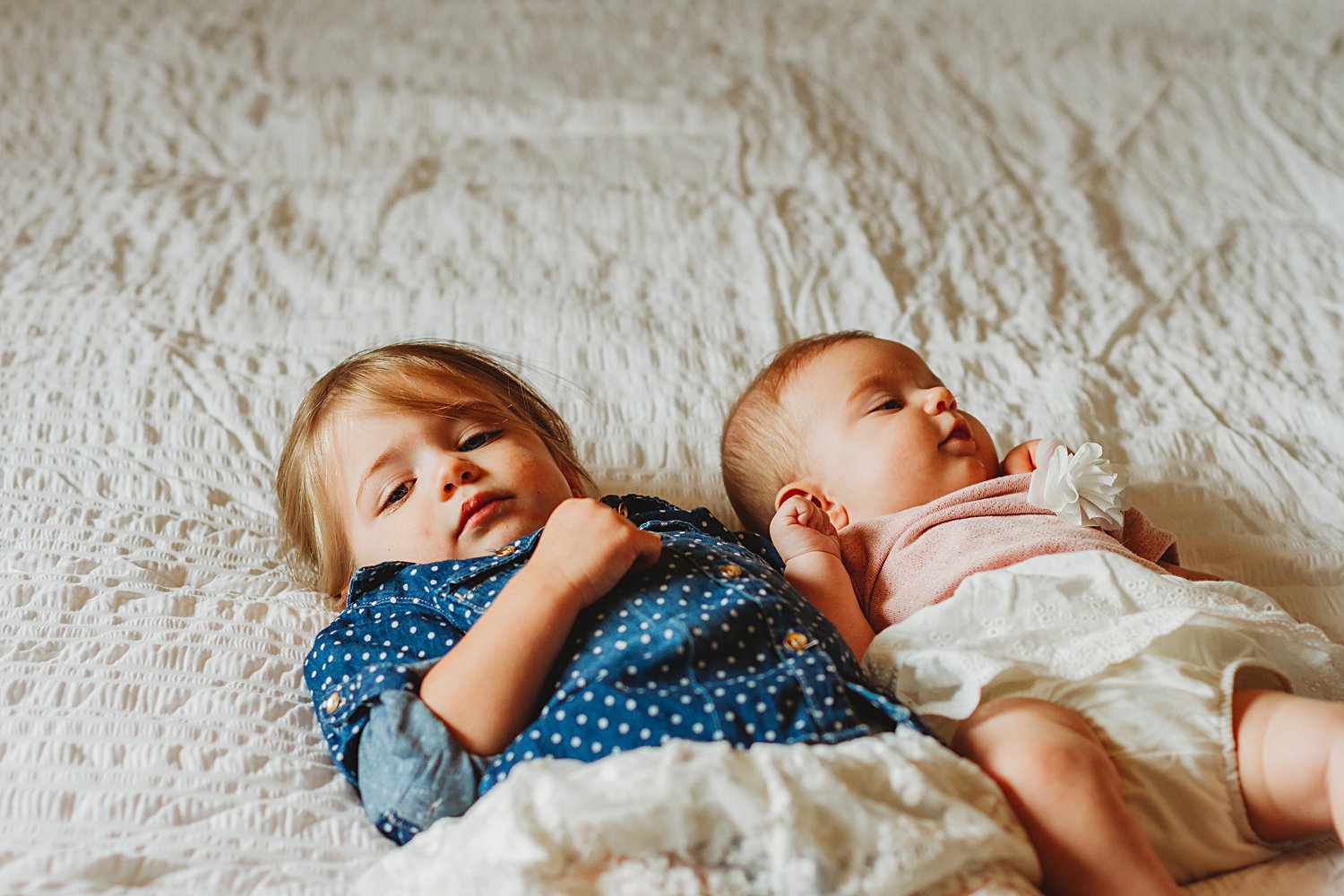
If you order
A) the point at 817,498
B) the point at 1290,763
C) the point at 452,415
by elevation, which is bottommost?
the point at 1290,763

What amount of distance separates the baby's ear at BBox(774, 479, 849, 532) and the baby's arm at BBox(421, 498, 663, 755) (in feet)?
0.98

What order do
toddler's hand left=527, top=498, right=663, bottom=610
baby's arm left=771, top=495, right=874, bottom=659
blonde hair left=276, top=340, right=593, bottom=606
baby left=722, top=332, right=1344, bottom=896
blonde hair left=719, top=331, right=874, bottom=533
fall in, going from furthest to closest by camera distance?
1. blonde hair left=719, top=331, right=874, bottom=533
2. blonde hair left=276, top=340, right=593, bottom=606
3. baby's arm left=771, top=495, right=874, bottom=659
4. toddler's hand left=527, top=498, right=663, bottom=610
5. baby left=722, top=332, right=1344, bottom=896

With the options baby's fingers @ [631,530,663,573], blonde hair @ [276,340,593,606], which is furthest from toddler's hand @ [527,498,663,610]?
blonde hair @ [276,340,593,606]

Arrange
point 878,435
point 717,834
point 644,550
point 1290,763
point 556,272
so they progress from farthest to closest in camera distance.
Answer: point 556,272 → point 878,435 → point 644,550 → point 1290,763 → point 717,834

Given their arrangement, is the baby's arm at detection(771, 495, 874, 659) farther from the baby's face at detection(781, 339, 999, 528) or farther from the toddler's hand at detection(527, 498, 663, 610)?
the toddler's hand at detection(527, 498, 663, 610)

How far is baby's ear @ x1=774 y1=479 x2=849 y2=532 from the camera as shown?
1.19 metres

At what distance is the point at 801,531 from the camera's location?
3.61 feet

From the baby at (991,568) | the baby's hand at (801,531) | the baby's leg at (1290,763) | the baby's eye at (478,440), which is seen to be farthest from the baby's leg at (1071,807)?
the baby's eye at (478,440)

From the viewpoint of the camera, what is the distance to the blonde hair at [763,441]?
4.11 feet

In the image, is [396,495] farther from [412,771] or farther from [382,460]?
[412,771]

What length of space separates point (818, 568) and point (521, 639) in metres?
0.31

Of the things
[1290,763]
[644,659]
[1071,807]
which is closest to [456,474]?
[644,659]

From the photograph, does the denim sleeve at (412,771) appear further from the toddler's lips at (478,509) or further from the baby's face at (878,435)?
the baby's face at (878,435)

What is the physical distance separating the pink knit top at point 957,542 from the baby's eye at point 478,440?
350 mm
